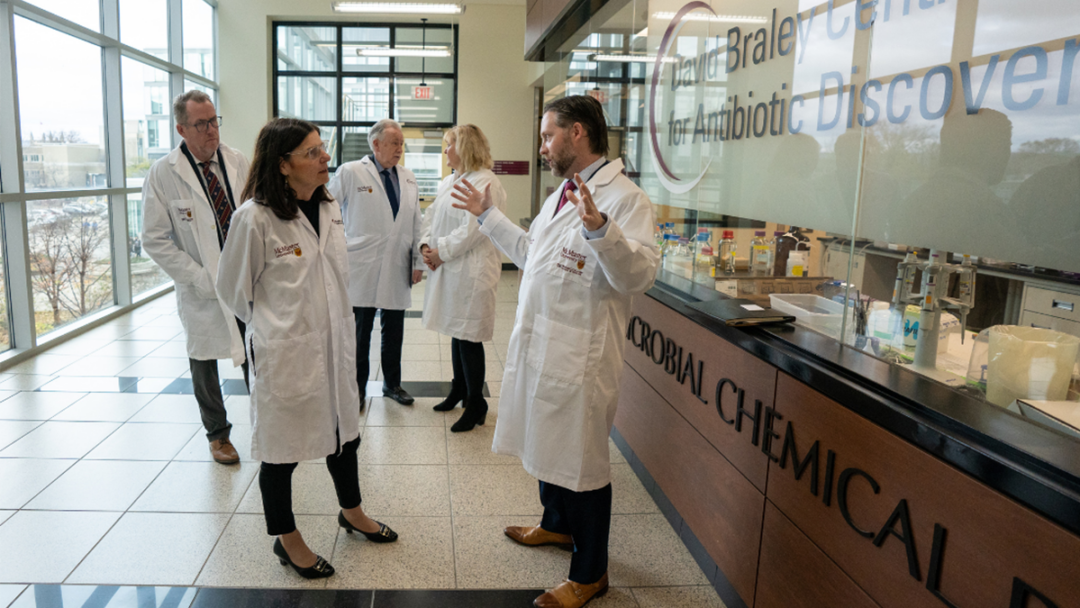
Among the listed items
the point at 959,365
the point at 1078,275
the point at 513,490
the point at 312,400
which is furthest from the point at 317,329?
Answer: the point at 1078,275

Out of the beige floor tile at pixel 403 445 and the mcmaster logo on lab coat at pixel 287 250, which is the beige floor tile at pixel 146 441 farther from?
the mcmaster logo on lab coat at pixel 287 250

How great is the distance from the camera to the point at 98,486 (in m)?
2.98

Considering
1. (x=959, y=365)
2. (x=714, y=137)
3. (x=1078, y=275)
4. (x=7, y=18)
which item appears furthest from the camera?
(x=7, y=18)

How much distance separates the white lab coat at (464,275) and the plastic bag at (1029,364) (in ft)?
7.99

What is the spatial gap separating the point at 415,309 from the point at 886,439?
6.13 meters

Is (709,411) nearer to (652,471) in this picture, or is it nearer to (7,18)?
(652,471)

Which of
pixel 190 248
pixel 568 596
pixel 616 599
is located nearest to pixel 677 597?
pixel 616 599

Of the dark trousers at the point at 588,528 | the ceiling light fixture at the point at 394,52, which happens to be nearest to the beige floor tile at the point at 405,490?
the dark trousers at the point at 588,528

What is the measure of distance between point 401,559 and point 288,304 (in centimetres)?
102

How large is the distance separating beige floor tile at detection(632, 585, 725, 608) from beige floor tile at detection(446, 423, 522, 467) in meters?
1.15

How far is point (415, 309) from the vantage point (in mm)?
7281

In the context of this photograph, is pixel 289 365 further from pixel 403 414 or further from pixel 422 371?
pixel 422 371

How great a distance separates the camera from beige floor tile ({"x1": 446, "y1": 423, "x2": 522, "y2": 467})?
341cm

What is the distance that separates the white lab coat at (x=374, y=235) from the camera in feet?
12.5
